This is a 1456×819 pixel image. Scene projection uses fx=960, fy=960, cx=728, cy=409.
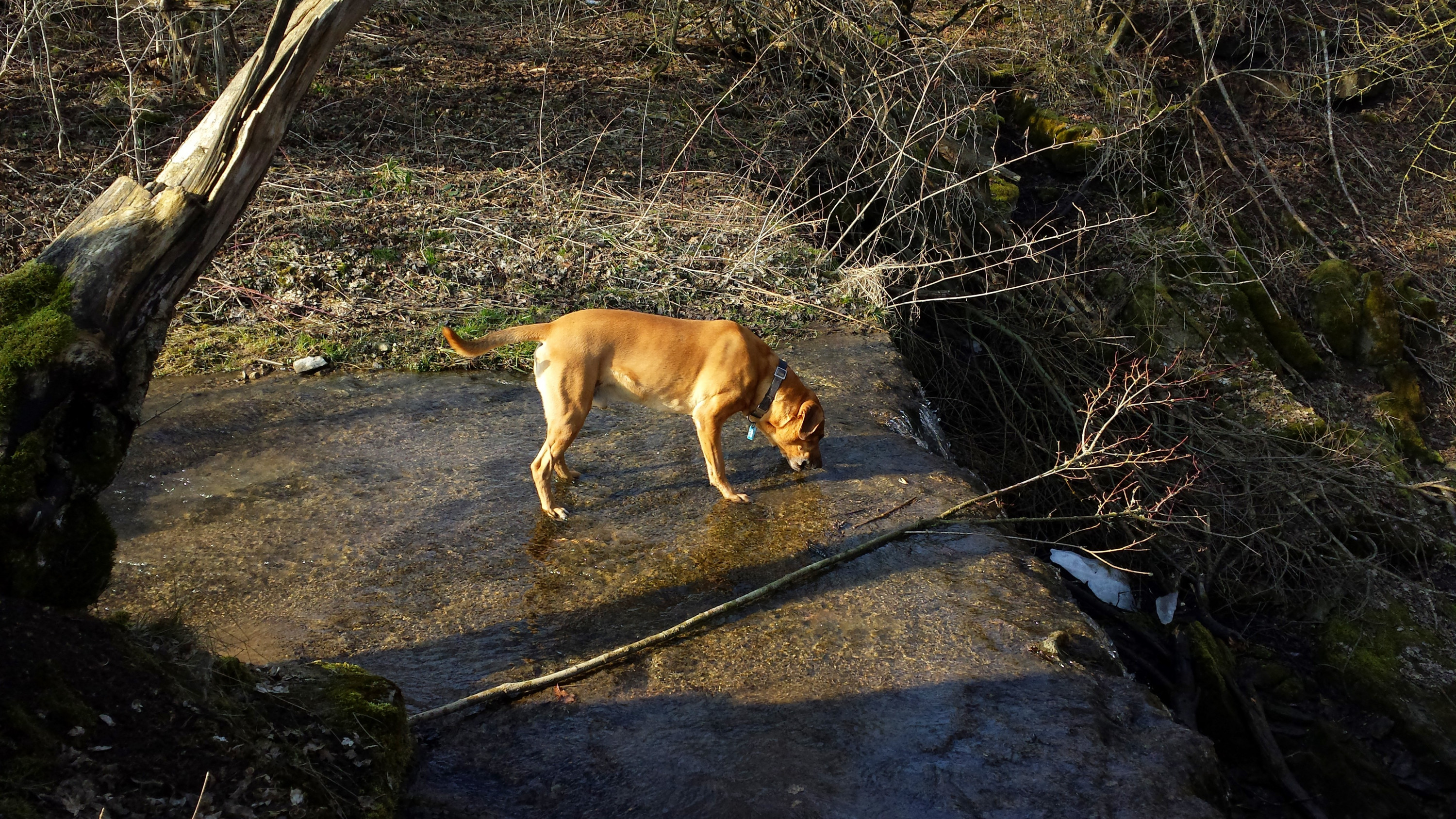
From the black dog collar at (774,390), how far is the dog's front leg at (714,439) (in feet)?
0.96

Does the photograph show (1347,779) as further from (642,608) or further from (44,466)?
(44,466)

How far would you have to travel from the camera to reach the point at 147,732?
2.85m

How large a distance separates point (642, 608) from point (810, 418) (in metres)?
1.89

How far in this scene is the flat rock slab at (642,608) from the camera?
12.6ft

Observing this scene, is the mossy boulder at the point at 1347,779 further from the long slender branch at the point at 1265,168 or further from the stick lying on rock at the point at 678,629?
the long slender branch at the point at 1265,168

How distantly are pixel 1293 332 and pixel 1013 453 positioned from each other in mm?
4659

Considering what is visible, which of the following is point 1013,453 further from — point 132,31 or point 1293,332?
point 132,31

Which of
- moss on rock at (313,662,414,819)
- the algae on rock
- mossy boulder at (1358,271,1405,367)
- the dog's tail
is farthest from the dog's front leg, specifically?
mossy boulder at (1358,271,1405,367)

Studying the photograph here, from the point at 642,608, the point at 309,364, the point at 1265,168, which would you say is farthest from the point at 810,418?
the point at 1265,168

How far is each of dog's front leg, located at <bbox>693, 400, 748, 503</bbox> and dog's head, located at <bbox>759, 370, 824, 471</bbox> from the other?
391 mm

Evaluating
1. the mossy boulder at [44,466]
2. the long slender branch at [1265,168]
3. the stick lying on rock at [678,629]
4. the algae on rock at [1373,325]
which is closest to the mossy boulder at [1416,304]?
the algae on rock at [1373,325]

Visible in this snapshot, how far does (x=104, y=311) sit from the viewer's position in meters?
3.55

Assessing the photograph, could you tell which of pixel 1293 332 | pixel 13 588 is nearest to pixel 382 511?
pixel 13 588

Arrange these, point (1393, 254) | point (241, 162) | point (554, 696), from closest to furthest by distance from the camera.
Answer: point (241, 162)
point (554, 696)
point (1393, 254)
